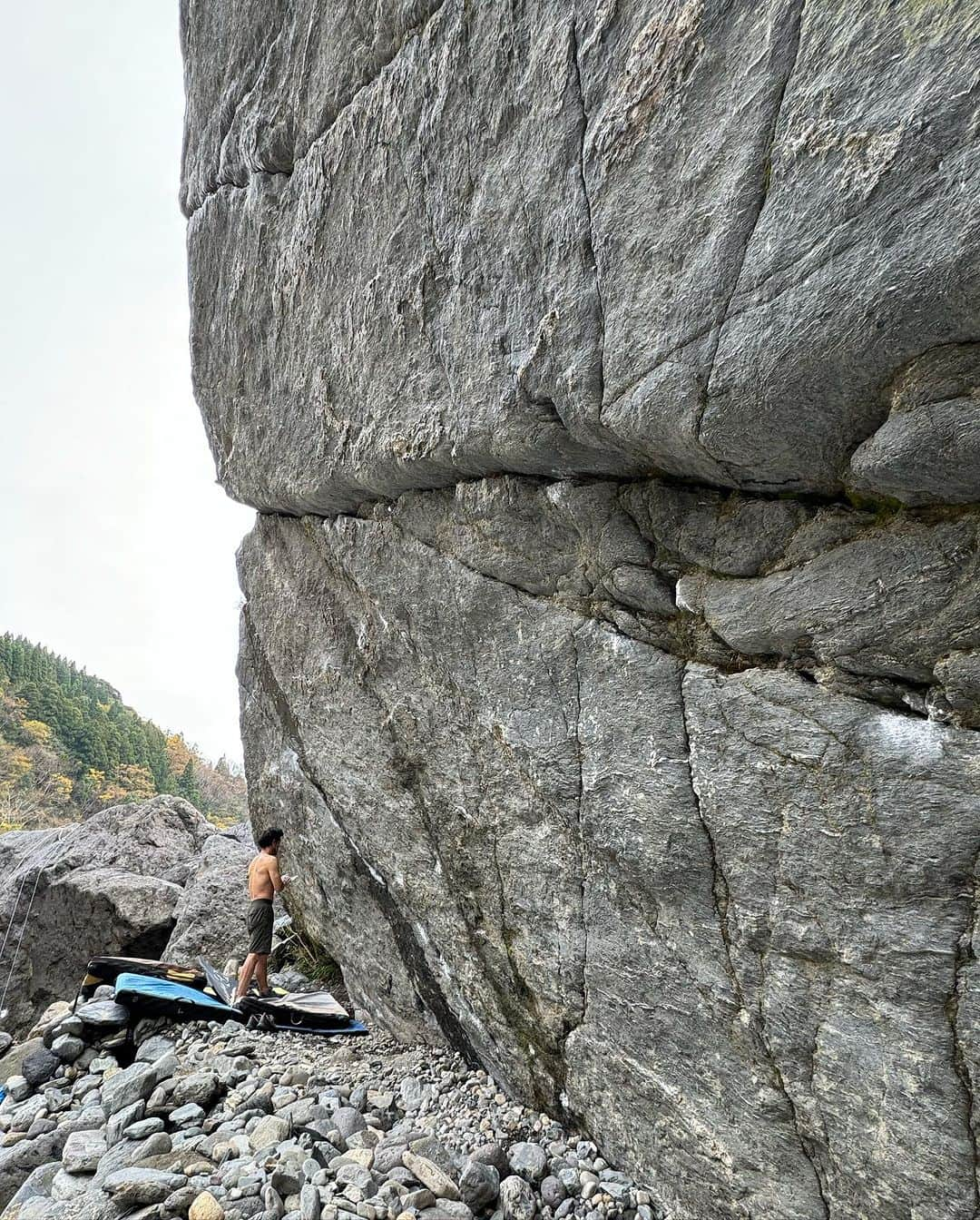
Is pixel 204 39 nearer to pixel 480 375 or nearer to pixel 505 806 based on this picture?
pixel 480 375

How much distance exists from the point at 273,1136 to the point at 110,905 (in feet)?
24.1

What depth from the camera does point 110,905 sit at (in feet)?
39.4

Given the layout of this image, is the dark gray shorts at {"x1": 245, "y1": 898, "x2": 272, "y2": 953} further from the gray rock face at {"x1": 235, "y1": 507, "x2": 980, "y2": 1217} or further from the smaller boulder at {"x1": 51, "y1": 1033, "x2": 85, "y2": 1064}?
the gray rock face at {"x1": 235, "y1": 507, "x2": 980, "y2": 1217}

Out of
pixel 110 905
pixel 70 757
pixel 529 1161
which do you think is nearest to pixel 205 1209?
pixel 529 1161

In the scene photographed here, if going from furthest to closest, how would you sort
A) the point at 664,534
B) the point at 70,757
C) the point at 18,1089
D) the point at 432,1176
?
the point at 70,757
the point at 18,1089
the point at 432,1176
the point at 664,534

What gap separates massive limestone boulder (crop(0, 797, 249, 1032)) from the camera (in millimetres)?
11656

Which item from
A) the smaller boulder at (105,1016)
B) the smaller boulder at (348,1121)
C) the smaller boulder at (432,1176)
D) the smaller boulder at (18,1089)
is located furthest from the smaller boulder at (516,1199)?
the smaller boulder at (18,1089)

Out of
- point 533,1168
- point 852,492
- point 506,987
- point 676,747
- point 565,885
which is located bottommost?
point 533,1168

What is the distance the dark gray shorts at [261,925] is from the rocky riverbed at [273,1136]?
1253 mm

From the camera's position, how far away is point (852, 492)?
157 inches

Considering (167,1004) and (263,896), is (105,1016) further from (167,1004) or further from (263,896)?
(263,896)

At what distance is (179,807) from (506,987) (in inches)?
457

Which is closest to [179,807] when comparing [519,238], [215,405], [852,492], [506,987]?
[215,405]

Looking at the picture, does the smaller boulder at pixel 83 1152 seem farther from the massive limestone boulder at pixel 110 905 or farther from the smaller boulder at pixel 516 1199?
the massive limestone boulder at pixel 110 905
